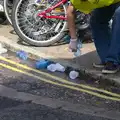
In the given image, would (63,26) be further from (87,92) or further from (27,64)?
(87,92)

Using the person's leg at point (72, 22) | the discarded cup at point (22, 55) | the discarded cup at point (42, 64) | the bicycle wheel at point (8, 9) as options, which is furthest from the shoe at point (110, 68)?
the bicycle wheel at point (8, 9)

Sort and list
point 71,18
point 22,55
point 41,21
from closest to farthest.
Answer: point 71,18 < point 22,55 < point 41,21

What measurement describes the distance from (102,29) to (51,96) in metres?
1.30

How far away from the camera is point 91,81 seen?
22.0ft

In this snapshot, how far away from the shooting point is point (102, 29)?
684 cm

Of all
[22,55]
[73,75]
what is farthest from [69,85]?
[22,55]

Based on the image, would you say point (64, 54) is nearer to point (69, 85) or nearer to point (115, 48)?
point (69, 85)

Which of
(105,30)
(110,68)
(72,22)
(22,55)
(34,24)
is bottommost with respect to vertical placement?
(22,55)

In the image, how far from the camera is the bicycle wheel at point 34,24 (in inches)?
316

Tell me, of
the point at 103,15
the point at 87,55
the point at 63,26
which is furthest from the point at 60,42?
the point at 103,15

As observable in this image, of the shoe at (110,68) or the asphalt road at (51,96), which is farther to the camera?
the shoe at (110,68)

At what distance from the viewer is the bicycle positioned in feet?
26.2

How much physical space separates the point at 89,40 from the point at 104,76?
5.76ft

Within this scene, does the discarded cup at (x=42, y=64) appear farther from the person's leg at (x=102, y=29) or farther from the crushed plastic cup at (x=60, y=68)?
the person's leg at (x=102, y=29)
